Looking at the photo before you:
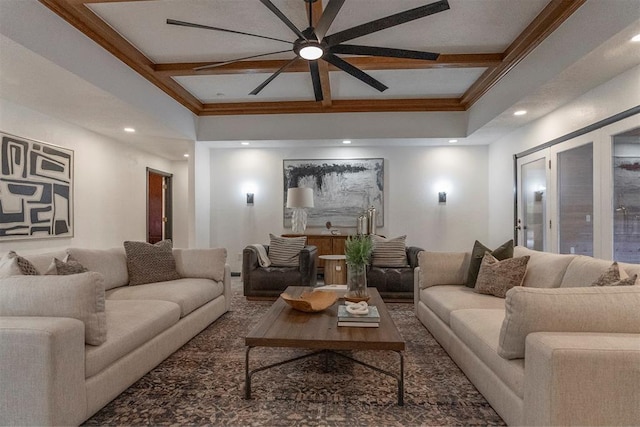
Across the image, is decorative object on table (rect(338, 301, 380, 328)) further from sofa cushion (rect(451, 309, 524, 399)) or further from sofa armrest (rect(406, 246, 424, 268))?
sofa armrest (rect(406, 246, 424, 268))

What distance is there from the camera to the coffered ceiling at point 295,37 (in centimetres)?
304

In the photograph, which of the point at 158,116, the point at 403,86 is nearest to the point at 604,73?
the point at 403,86

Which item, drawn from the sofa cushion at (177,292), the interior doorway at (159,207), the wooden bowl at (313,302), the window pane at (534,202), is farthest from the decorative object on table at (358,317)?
the interior doorway at (159,207)

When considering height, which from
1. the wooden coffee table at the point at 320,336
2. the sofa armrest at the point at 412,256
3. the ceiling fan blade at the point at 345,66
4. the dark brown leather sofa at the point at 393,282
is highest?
the ceiling fan blade at the point at 345,66

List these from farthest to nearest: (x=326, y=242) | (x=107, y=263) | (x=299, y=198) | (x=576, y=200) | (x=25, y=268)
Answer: (x=326, y=242), (x=299, y=198), (x=576, y=200), (x=107, y=263), (x=25, y=268)

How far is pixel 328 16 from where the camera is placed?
7.72 ft

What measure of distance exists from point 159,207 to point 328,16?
6.43m

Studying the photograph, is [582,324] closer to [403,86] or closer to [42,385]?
[42,385]

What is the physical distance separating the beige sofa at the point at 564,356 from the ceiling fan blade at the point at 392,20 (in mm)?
1713

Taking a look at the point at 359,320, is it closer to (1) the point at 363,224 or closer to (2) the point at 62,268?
(2) the point at 62,268

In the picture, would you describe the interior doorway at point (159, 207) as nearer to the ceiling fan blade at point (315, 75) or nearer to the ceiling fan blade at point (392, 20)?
the ceiling fan blade at point (315, 75)

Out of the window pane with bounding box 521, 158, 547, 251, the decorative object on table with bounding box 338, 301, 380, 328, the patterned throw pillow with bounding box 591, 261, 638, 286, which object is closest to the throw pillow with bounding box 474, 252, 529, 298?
the patterned throw pillow with bounding box 591, 261, 638, 286

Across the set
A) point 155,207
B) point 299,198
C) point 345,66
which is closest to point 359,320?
point 345,66

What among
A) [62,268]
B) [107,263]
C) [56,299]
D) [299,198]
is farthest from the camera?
[299,198]
